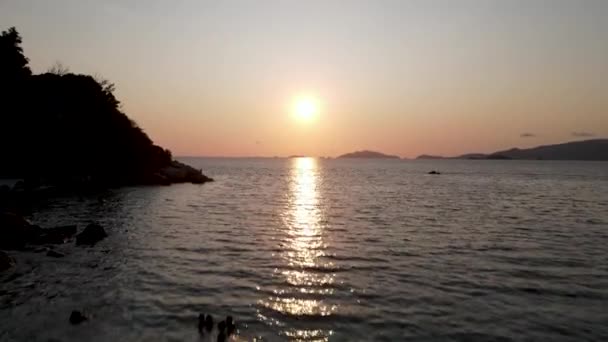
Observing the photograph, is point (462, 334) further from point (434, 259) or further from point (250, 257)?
point (250, 257)

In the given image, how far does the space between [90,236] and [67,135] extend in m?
48.7

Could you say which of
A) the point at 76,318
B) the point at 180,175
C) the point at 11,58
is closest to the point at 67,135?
the point at 11,58

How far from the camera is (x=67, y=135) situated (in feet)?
222

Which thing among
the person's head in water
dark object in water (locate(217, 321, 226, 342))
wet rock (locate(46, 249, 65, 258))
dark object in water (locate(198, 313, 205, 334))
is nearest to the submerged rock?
wet rock (locate(46, 249, 65, 258))

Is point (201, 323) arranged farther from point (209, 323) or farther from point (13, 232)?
point (13, 232)

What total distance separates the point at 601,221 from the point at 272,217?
31695 millimetres

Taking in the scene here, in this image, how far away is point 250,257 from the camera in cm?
2345

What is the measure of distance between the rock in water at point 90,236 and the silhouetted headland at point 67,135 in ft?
105

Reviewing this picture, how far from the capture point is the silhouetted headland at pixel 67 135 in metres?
59.8

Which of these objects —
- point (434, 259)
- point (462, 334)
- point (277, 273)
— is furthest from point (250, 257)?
point (462, 334)

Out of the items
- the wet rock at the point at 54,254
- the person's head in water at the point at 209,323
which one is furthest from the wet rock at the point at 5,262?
the person's head in water at the point at 209,323

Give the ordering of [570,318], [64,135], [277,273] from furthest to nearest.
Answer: [64,135] → [277,273] → [570,318]

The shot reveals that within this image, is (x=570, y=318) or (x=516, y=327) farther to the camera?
(x=570, y=318)

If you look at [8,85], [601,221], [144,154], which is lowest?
[601,221]
